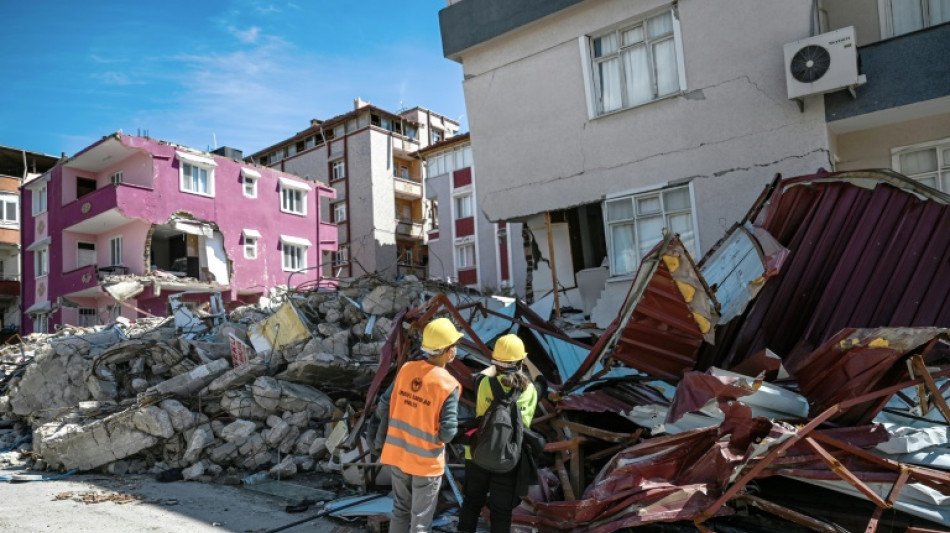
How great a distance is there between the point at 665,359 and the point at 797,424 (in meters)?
1.42

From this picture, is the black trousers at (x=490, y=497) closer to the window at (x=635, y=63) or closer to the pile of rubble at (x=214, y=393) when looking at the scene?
the pile of rubble at (x=214, y=393)

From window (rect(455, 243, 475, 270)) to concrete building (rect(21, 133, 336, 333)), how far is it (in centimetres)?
753

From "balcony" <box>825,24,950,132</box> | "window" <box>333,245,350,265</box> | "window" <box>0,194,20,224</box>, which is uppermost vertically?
"window" <box>0,194,20,224</box>

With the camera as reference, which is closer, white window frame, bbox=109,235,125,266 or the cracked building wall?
the cracked building wall

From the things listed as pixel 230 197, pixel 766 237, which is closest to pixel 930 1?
pixel 766 237

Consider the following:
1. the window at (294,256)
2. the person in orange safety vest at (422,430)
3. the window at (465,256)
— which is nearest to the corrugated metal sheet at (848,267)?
the person in orange safety vest at (422,430)

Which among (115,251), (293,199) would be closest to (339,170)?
(293,199)

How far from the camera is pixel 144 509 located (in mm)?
6105

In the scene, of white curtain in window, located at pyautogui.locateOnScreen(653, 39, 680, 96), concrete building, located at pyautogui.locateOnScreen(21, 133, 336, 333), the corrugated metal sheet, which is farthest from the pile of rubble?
concrete building, located at pyautogui.locateOnScreen(21, 133, 336, 333)

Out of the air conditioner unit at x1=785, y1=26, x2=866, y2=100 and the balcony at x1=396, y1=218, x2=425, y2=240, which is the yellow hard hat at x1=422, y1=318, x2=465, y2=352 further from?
the balcony at x1=396, y1=218, x2=425, y2=240

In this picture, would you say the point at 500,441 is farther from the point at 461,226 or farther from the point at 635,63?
the point at 461,226

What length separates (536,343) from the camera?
7.09 m

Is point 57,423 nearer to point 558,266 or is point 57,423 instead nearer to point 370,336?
point 370,336

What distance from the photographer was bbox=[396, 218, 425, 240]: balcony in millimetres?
36625
